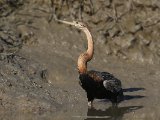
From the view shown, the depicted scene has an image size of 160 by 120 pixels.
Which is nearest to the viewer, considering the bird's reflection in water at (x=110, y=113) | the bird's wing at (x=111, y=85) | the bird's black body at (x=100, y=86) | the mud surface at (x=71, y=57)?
the bird's reflection in water at (x=110, y=113)

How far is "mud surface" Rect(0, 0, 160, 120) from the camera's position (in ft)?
45.5

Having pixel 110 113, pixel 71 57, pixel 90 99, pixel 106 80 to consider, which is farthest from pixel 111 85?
pixel 71 57

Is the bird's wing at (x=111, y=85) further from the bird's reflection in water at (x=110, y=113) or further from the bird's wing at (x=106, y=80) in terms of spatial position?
the bird's reflection in water at (x=110, y=113)

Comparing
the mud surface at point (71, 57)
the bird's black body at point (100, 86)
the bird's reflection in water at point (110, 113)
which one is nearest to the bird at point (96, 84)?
the bird's black body at point (100, 86)

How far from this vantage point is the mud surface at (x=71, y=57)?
13859 mm

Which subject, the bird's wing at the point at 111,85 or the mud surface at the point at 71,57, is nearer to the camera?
the mud surface at the point at 71,57

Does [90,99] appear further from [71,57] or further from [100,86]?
[71,57]

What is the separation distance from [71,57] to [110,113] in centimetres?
394

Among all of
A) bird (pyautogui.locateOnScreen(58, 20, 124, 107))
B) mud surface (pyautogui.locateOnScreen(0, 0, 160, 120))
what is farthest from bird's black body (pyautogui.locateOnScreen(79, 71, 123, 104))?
mud surface (pyautogui.locateOnScreen(0, 0, 160, 120))

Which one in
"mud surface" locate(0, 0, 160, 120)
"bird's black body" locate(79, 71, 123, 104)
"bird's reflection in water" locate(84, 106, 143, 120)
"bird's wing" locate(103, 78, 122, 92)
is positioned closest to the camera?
"bird's reflection in water" locate(84, 106, 143, 120)

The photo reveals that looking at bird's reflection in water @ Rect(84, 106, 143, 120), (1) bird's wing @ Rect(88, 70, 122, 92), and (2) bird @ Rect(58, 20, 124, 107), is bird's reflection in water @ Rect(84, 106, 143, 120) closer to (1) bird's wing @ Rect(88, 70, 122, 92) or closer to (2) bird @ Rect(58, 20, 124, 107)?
(2) bird @ Rect(58, 20, 124, 107)

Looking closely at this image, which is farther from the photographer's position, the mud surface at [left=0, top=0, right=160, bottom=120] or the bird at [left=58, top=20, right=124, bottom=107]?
the bird at [left=58, top=20, right=124, bottom=107]

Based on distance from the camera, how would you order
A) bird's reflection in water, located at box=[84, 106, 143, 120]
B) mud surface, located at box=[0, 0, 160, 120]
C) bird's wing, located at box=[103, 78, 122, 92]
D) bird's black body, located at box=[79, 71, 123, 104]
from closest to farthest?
bird's reflection in water, located at box=[84, 106, 143, 120], mud surface, located at box=[0, 0, 160, 120], bird's black body, located at box=[79, 71, 123, 104], bird's wing, located at box=[103, 78, 122, 92]

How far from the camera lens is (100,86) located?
14.4 m
